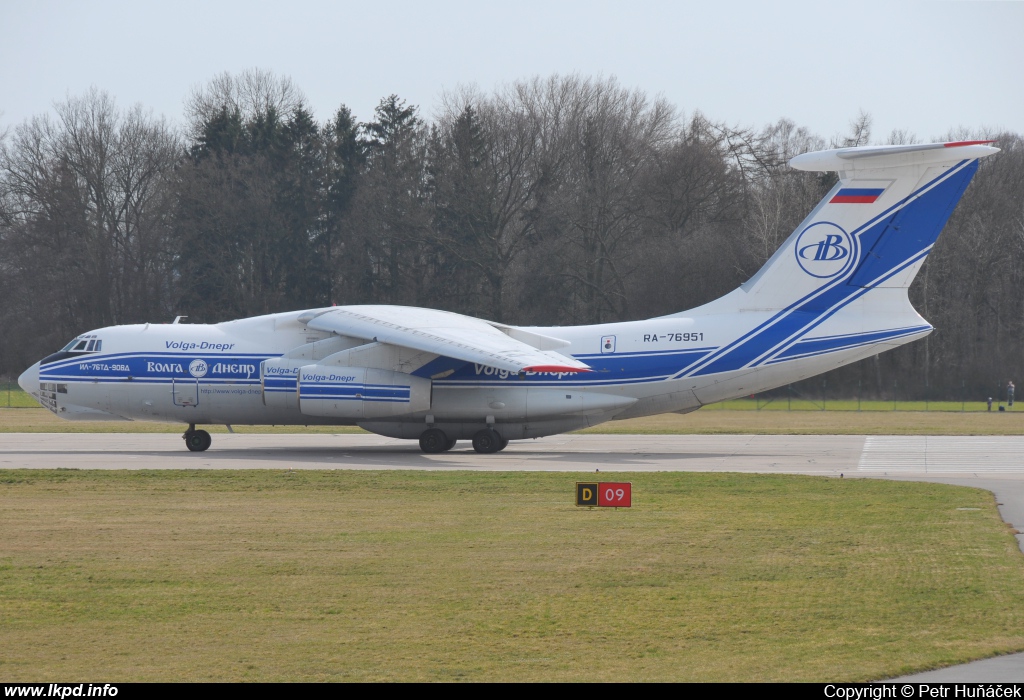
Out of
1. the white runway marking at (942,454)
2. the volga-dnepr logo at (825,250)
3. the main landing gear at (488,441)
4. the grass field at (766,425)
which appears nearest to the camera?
the white runway marking at (942,454)

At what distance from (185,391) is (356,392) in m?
4.46

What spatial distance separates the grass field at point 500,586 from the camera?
7453 mm

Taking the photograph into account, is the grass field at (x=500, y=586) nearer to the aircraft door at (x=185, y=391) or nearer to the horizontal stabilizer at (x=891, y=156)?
the aircraft door at (x=185, y=391)

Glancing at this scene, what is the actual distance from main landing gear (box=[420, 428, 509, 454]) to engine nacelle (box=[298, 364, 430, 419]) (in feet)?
4.64

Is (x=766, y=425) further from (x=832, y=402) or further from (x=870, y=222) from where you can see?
(x=870, y=222)

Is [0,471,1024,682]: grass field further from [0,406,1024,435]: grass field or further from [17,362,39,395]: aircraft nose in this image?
[0,406,1024,435]: grass field

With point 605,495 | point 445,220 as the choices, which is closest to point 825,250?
point 605,495

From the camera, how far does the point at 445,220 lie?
2275 inches

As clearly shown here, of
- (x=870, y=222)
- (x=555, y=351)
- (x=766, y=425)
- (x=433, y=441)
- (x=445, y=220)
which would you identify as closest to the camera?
(x=870, y=222)

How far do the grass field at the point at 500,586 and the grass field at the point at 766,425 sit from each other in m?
15.0

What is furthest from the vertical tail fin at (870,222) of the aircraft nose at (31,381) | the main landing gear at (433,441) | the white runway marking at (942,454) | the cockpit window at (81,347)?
the aircraft nose at (31,381)

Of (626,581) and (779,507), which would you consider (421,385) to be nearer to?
(779,507)

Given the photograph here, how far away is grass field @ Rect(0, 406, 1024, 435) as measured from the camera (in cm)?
3144

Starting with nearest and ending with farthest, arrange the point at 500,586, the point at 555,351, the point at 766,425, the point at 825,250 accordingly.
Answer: the point at 500,586 → the point at 825,250 → the point at 555,351 → the point at 766,425
